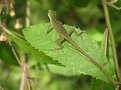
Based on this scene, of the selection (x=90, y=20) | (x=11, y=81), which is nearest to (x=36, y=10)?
(x=90, y=20)

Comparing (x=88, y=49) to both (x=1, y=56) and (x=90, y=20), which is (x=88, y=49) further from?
(x=90, y=20)

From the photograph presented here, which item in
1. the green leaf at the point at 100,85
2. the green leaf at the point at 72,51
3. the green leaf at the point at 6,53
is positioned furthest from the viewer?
the green leaf at the point at 6,53

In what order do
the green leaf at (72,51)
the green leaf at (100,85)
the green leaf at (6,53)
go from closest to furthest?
the green leaf at (72,51) → the green leaf at (100,85) → the green leaf at (6,53)

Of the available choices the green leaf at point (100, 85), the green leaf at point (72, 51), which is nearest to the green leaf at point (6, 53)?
the green leaf at point (72, 51)

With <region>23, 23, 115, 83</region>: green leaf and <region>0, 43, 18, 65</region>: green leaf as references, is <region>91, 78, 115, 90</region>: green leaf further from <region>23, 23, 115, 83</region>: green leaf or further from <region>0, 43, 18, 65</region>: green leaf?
<region>0, 43, 18, 65</region>: green leaf

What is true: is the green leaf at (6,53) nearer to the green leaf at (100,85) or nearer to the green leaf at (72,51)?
the green leaf at (72,51)

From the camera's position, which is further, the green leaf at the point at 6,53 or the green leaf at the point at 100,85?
the green leaf at the point at 6,53

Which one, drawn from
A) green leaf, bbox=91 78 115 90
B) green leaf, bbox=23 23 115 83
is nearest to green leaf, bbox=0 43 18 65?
green leaf, bbox=23 23 115 83

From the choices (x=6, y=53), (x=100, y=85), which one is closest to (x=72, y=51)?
(x=100, y=85)

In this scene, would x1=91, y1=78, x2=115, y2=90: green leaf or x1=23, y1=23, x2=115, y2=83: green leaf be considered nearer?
x1=23, y1=23, x2=115, y2=83: green leaf
